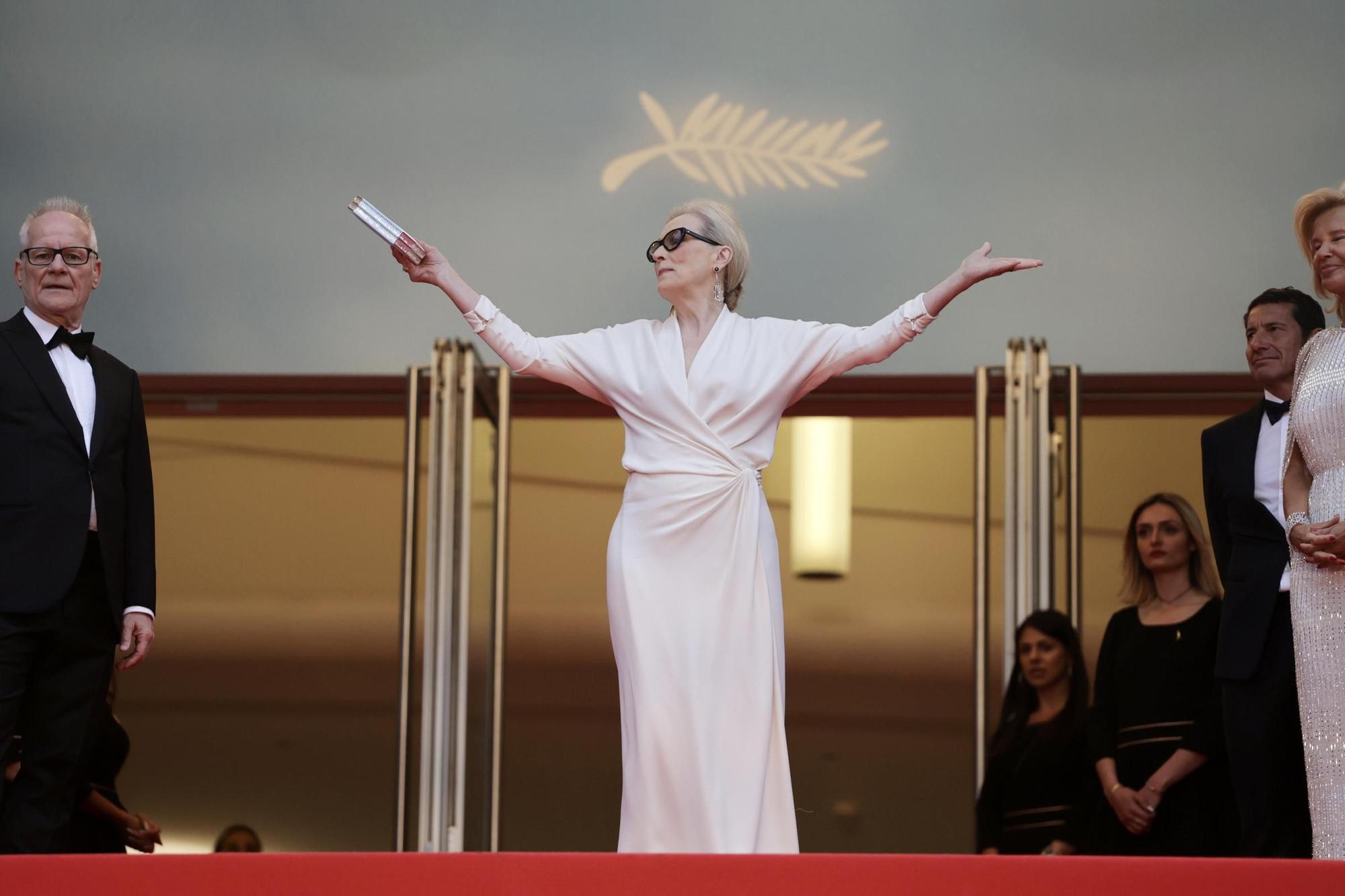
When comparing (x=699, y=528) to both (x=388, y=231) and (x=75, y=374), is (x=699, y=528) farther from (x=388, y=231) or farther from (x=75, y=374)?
(x=75, y=374)

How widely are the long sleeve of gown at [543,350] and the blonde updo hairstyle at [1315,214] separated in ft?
4.91

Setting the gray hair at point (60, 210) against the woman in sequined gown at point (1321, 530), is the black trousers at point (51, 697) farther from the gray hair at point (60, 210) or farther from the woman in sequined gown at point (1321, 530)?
the woman in sequined gown at point (1321, 530)

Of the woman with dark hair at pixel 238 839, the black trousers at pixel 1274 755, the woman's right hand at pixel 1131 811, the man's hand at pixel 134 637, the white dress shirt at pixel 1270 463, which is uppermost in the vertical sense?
the white dress shirt at pixel 1270 463

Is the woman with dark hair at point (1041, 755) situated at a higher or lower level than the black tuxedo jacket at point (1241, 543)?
lower

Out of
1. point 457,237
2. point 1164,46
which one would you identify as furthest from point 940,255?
point 457,237

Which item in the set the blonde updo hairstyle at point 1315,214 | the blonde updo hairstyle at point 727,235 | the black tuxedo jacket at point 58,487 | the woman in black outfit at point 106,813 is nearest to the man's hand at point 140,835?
the woman in black outfit at point 106,813

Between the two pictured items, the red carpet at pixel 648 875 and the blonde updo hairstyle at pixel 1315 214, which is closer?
the red carpet at pixel 648 875

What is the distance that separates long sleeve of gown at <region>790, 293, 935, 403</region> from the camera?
15.4 ft

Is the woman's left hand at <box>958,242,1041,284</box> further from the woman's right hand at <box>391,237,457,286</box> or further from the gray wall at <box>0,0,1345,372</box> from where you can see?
the gray wall at <box>0,0,1345,372</box>

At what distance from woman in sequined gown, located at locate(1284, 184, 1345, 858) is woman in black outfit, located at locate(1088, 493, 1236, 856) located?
0.62m

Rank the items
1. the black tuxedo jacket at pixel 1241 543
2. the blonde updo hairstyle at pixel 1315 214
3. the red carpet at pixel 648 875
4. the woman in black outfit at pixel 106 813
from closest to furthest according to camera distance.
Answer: the red carpet at pixel 648 875 < the blonde updo hairstyle at pixel 1315 214 < the black tuxedo jacket at pixel 1241 543 < the woman in black outfit at pixel 106 813

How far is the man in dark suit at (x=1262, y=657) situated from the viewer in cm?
476

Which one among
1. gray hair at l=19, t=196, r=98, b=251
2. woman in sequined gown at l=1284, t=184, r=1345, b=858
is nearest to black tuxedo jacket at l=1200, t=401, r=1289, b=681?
woman in sequined gown at l=1284, t=184, r=1345, b=858

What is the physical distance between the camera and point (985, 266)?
181 inches
